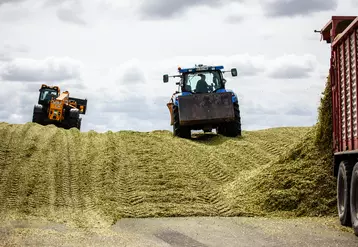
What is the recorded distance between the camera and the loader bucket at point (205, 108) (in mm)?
22547

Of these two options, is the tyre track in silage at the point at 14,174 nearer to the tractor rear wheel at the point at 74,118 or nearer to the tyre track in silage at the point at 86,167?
the tyre track in silage at the point at 86,167

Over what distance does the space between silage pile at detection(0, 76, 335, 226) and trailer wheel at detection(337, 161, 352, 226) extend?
1.13 meters

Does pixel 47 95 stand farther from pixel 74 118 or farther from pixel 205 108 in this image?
pixel 205 108

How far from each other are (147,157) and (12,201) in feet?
16.0

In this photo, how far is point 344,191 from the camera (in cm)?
1053

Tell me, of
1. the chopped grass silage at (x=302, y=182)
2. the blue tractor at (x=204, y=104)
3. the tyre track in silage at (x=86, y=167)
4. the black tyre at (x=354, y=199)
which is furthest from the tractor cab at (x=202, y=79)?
the black tyre at (x=354, y=199)

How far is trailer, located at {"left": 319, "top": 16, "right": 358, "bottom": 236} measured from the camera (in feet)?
32.1

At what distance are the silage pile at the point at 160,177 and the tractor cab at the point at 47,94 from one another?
11062 mm

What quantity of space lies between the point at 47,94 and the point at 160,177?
18.9 m

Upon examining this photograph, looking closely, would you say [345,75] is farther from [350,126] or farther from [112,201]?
[112,201]

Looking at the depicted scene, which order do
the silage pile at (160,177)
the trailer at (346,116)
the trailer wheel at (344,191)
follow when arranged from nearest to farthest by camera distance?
the trailer at (346,116), the trailer wheel at (344,191), the silage pile at (160,177)

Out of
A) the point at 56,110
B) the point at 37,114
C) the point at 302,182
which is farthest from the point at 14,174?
the point at 37,114

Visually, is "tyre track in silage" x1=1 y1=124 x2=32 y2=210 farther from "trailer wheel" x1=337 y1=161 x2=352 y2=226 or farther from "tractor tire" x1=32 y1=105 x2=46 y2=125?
"tractor tire" x1=32 y1=105 x2=46 y2=125

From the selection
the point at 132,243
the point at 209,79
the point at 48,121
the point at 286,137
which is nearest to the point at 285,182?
the point at 132,243
